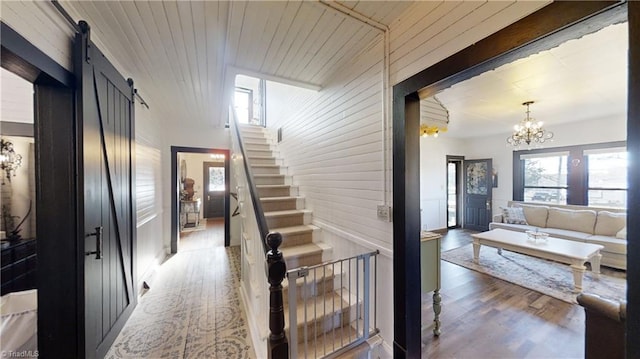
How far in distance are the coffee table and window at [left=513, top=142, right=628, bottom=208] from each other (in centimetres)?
205

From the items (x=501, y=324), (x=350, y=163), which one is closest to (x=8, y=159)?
(x=350, y=163)

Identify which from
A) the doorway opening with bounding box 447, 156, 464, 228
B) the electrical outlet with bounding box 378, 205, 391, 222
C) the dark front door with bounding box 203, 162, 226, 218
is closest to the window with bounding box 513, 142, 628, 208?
the doorway opening with bounding box 447, 156, 464, 228

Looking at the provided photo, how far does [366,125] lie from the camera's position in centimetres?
219

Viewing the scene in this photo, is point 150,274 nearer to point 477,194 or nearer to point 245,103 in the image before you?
point 245,103

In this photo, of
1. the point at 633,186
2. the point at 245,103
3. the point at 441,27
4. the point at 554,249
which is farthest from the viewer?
the point at 245,103

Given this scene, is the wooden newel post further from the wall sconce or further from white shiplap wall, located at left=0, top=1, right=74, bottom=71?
the wall sconce

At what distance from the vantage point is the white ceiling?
2.28 meters

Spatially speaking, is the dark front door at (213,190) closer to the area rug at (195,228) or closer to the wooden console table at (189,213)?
the wooden console table at (189,213)

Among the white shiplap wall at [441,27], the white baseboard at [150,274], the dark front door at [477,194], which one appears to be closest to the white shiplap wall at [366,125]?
the white shiplap wall at [441,27]

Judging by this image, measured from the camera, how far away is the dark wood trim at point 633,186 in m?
0.79

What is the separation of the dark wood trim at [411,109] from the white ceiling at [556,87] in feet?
5.70

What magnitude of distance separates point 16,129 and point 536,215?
27.1 feet

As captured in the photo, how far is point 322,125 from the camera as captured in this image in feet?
9.89

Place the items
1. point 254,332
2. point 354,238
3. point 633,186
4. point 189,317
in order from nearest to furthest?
point 633,186 < point 254,332 < point 354,238 < point 189,317
